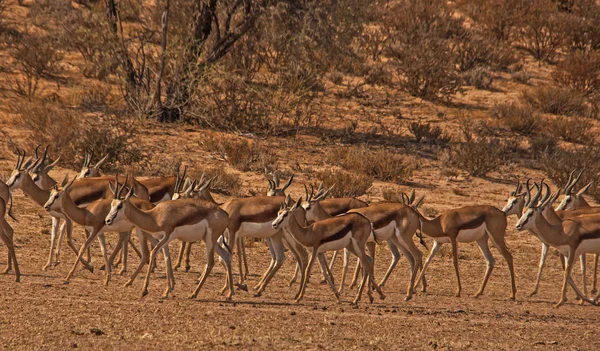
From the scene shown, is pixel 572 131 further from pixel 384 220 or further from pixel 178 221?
pixel 178 221

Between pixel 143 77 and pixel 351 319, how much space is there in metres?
14.3

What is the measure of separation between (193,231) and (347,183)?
7.90m

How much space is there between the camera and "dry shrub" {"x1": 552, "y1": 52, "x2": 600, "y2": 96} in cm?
2833

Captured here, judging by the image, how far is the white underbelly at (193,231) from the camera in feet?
34.3

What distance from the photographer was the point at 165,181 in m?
13.5

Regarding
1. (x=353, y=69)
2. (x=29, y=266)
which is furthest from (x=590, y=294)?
(x=353, y=69)

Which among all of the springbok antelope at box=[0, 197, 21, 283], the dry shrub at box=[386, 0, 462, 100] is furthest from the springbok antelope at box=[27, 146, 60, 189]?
the dry shrub at box=[386, 0, 462, 100]

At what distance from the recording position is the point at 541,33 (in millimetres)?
31875

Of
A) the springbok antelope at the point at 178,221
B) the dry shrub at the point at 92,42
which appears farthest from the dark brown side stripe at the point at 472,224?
the dry shrub at the point at 92,42

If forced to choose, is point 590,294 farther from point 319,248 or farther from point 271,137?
point 271,137

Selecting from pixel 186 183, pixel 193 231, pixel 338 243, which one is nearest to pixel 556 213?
pixel 338 243

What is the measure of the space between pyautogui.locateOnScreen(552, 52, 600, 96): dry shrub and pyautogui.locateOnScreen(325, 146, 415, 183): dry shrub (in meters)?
10.4

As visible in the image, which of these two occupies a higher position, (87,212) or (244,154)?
(87,212)

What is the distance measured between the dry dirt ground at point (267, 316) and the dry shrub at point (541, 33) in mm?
19861
